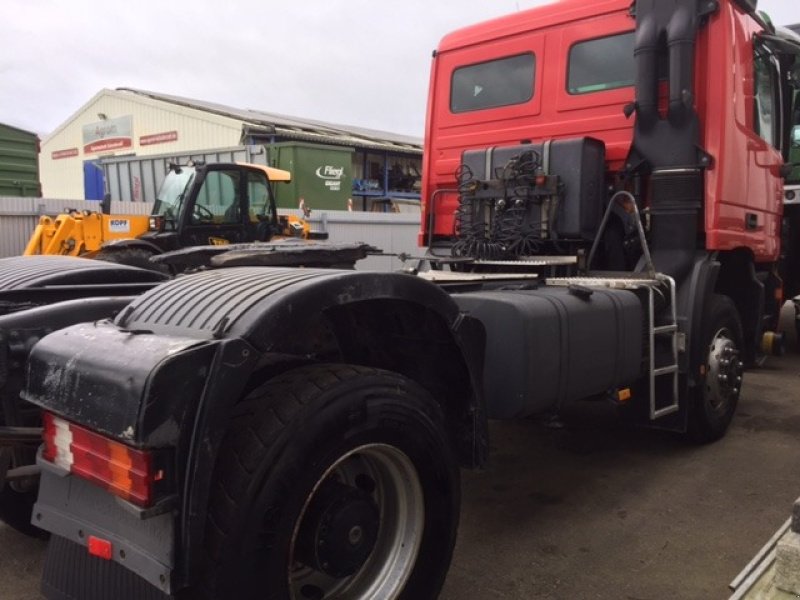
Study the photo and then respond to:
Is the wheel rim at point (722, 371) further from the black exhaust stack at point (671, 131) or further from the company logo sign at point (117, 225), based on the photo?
the company logo sign at point (117, 225)

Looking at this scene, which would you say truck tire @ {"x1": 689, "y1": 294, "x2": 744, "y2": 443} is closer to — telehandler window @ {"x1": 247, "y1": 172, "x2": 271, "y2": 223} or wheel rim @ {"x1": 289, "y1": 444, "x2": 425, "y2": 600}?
wheel rim @ {"x1": 289, "y1": 444, "x2": 425, "y2": 600}

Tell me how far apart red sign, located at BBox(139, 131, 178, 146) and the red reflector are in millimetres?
27720

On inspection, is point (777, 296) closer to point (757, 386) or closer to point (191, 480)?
point (757, 386)

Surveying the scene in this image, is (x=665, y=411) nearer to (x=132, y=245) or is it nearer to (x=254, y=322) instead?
(x=254, y=322)

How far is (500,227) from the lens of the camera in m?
4.89

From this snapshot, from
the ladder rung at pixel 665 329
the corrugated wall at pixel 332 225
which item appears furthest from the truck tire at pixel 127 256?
the ladder rung at pixel 665 329

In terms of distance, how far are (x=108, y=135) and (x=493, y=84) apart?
→ 2944 centimetres

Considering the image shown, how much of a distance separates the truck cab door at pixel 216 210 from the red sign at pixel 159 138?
19.3m

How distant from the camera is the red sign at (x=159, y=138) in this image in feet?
91.1

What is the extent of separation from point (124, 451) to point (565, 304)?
2.20m

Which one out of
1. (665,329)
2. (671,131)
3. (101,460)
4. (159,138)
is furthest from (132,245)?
(159,138)

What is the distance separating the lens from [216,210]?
10000 millimetres

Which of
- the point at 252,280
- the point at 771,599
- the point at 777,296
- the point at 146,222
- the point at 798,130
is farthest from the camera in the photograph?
the point at 146,222

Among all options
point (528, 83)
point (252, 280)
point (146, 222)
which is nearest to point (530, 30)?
point (528, 83)
